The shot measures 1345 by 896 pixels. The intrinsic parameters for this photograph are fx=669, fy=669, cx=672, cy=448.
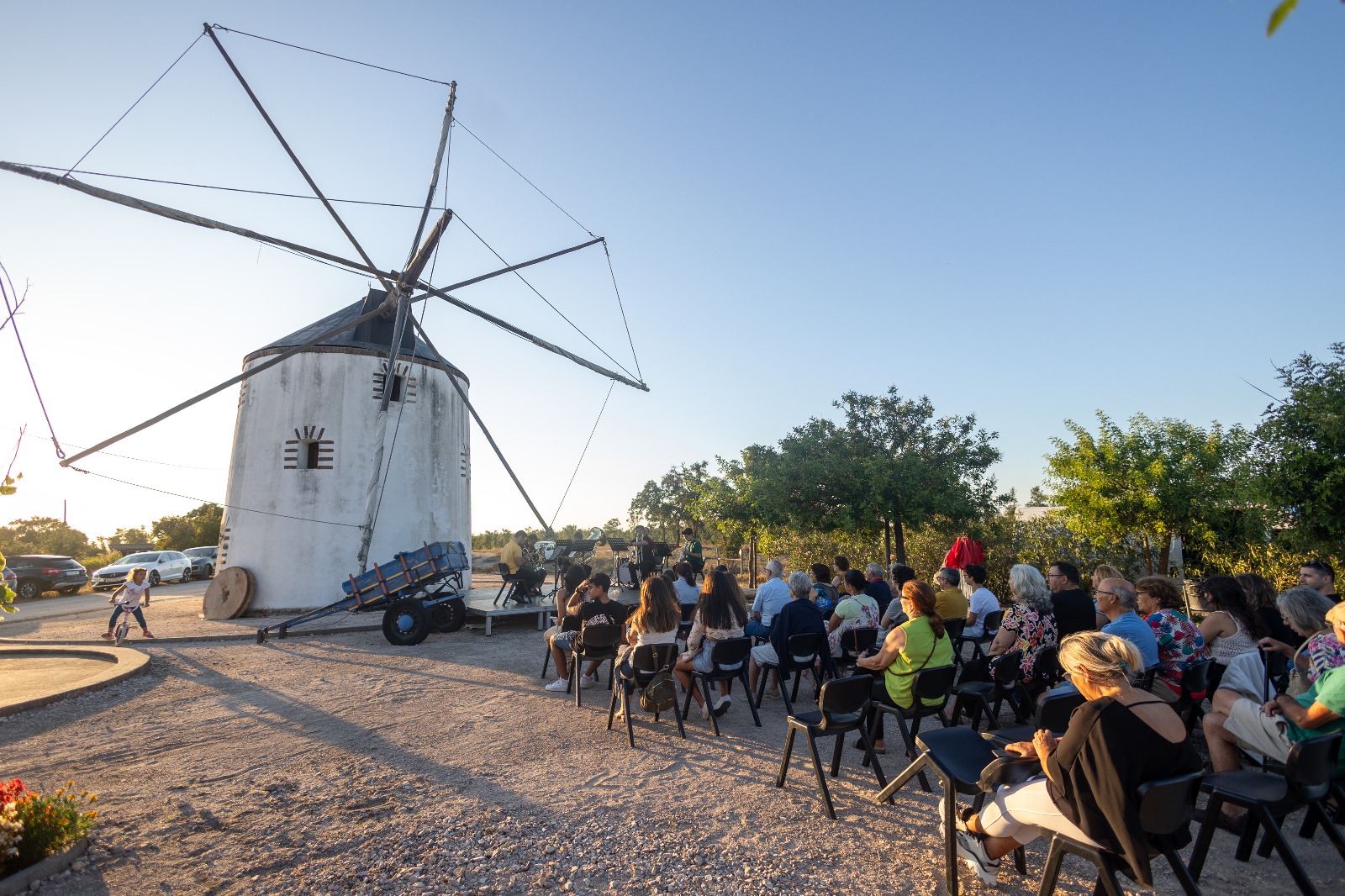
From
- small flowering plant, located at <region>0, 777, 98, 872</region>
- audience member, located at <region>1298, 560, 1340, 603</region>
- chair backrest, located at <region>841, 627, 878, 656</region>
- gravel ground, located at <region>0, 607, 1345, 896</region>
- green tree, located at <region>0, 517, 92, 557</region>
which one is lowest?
gravel ground, located at <region>0, 607, 1345, 896</region>

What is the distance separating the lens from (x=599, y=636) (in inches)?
288

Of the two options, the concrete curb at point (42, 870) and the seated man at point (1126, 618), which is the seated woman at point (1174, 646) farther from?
the concrete curb at point (42, 870)

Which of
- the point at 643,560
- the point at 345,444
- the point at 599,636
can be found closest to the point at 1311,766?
the point at 599,636

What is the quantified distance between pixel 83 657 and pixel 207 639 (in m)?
2.10

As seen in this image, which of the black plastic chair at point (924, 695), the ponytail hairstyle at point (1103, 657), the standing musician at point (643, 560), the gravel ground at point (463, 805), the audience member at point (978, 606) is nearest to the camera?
the ponytail hairstyle at point (1103, 657)

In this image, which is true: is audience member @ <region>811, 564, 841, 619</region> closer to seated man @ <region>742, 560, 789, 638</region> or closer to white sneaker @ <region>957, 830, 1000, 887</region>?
seated man @ <region>742, 560, 789, 638</region>

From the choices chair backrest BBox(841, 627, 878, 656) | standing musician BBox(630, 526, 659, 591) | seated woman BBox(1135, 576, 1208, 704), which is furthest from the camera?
standing musician BBox(630, 526, 659, 591)

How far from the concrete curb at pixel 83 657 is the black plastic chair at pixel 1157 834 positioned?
8957mm

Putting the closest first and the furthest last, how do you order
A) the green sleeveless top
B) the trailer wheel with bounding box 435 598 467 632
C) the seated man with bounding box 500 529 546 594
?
the green sleeveless top, the trailer wheel with bounding box 435 598 467 632, the seated man with bounding box 500 529 546 594

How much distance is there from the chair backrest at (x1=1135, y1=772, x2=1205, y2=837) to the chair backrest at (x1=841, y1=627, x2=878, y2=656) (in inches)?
170

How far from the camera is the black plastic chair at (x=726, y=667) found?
6250mm

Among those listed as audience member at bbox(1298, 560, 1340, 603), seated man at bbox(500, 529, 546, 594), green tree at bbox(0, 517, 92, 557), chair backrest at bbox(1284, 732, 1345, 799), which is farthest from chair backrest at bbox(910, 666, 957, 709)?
green tree at bbox(0, 517, 92, 557)

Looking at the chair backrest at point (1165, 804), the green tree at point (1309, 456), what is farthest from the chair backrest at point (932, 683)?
the green tree at point (1309, 456)

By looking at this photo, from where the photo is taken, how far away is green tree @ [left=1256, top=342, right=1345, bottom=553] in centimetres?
898
